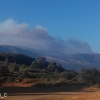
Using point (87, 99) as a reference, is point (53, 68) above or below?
above

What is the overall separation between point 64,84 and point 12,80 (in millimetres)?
7507

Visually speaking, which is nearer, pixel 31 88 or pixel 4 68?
pixel 31 88

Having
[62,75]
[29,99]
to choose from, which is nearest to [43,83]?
[62,75]

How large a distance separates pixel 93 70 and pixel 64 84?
311 inches

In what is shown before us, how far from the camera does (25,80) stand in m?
43.3

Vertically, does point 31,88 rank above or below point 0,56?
below

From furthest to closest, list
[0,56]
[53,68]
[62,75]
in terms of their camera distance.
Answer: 1. [0,56]
2. [53,68]
3. [62,75]

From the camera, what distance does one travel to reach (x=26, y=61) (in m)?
81.1

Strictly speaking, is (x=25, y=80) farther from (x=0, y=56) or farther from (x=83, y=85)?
(x=0, y=56)

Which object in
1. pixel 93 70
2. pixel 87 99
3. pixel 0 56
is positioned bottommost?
pixel 87 99

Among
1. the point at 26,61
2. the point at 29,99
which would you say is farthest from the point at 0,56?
the point at 29,99

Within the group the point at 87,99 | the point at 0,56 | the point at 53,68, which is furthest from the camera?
the point at 0,56

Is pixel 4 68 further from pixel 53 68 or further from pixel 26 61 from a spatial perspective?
pixel 26 61

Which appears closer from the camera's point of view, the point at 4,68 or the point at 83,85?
the point at 83,85
